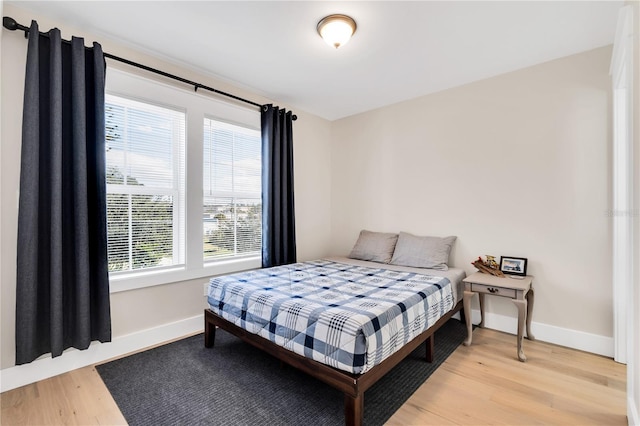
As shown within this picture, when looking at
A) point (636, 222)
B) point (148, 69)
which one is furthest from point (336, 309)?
point (148, 69)

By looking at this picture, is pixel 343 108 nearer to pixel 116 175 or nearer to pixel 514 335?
pixel 116 175

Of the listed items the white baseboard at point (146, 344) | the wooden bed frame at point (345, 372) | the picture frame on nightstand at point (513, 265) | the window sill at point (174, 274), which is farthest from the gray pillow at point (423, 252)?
the window sill at point (174, 274)

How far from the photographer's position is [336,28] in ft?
6.79

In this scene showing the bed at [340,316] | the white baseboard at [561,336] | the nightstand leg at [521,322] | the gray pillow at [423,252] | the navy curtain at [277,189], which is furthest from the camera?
the navy curtain at [277,189]

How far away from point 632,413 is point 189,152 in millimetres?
3509

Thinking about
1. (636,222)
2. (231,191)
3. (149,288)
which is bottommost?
(149,288)

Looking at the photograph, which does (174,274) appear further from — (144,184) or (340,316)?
(340,316)

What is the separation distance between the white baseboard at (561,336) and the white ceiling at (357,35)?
2364mm

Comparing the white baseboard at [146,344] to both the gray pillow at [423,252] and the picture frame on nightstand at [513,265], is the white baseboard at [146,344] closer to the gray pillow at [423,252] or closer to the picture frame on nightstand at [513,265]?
the picture frame on nightstand at [513,265]

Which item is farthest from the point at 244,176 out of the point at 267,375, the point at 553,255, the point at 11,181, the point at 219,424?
the point at 553,255

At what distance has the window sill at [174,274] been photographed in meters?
2.39

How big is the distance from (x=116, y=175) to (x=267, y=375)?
77.7 inches

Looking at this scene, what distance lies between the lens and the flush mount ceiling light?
2029mm

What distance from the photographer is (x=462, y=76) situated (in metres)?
2.92
